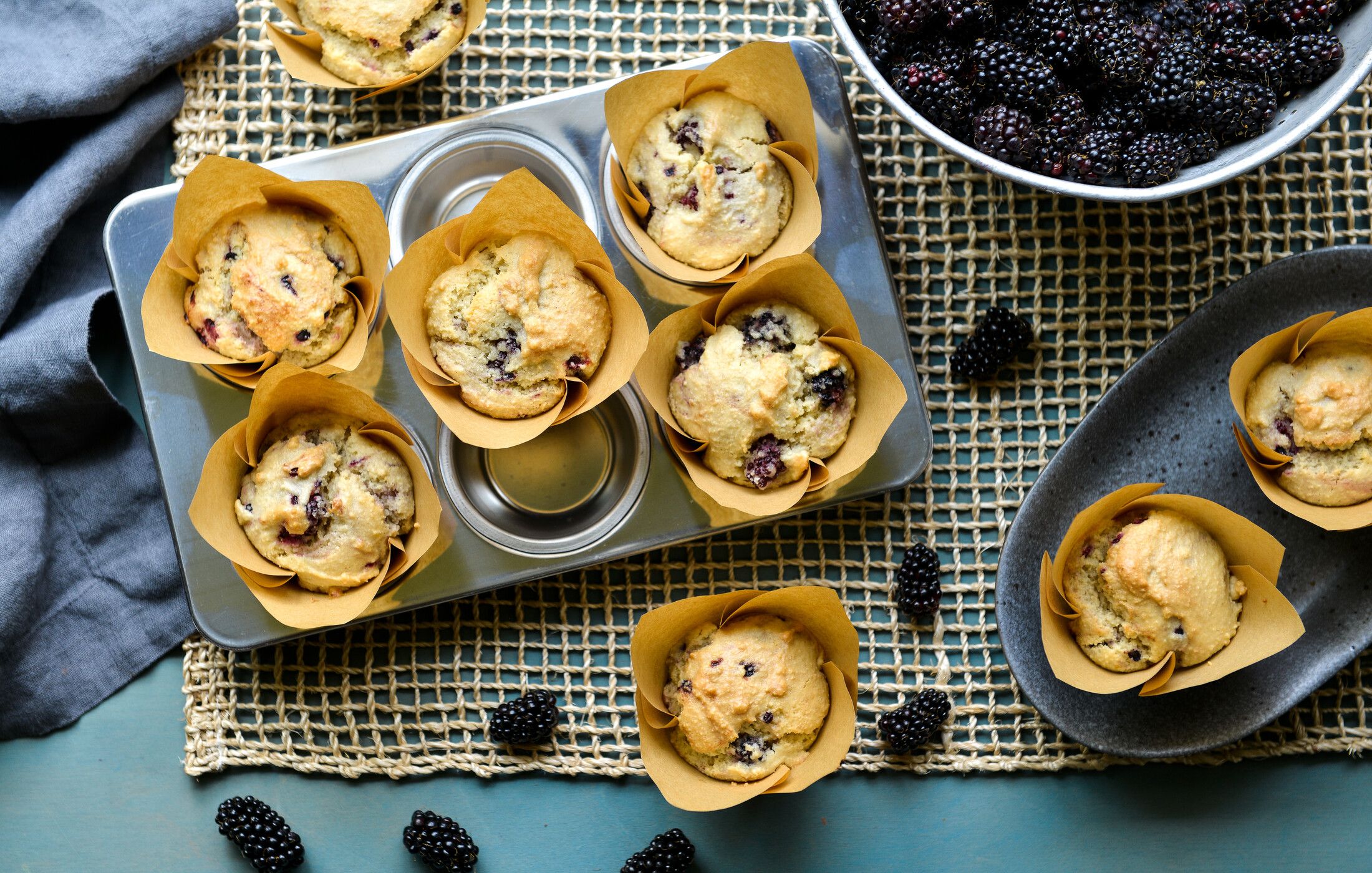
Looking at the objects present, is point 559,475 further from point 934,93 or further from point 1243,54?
point 1243,54

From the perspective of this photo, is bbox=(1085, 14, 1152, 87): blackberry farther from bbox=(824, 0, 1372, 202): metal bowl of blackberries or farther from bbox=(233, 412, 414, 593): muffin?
bbox=(233, 412, 414, 593): muffin

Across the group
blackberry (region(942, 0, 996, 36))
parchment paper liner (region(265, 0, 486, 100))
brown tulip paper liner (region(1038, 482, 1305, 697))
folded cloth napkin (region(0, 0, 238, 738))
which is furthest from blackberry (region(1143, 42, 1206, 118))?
folded cloth napkin (region(0, 0, 238, 738))

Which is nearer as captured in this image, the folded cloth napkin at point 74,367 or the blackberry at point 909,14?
the blackberry at point 909,14

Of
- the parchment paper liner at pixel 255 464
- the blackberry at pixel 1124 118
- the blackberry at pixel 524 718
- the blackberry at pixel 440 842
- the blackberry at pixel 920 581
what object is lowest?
the blackberry at pixel 440 842

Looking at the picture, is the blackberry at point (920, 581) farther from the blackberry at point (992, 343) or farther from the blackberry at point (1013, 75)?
the blackberry at point (1013, 75)

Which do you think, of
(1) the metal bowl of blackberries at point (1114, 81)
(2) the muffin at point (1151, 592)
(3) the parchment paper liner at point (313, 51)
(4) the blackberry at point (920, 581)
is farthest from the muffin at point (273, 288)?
(2) the muffin at point (1151, 592)

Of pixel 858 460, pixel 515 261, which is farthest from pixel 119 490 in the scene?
pixel 858 460

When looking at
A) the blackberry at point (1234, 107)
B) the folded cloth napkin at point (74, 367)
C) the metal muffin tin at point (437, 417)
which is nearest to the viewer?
the blackberry at point (1234, 107)

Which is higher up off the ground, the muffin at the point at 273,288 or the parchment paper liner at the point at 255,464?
the muffin at the point at 273,288
